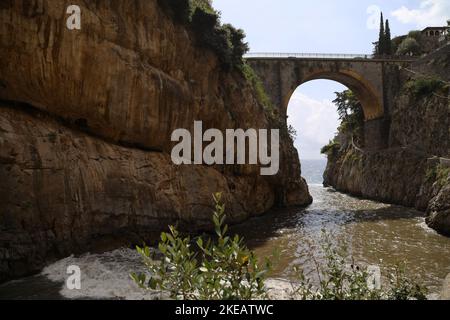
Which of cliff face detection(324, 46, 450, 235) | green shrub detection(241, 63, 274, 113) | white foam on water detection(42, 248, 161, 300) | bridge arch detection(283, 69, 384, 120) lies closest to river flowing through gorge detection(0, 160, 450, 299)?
white foam on water detection(42, 248, 161, 300)

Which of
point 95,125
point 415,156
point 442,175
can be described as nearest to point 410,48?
point 415,156

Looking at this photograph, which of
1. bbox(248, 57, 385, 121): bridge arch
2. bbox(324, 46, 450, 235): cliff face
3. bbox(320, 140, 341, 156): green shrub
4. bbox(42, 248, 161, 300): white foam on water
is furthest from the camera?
bbox(320, 140, 341, 156): green shrub

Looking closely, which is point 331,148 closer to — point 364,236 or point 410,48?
point 410,48

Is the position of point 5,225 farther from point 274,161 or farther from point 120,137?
point 274,161

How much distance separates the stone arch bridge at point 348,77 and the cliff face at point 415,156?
44.4 inches

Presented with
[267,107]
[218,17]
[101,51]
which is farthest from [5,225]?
[267,107]

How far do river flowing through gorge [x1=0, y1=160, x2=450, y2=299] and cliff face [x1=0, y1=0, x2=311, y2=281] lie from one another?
1.06m

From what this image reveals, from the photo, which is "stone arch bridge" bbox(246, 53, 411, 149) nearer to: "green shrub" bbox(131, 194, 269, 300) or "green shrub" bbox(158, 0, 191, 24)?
"green shrub" bbox(158, 0, 191, 24)

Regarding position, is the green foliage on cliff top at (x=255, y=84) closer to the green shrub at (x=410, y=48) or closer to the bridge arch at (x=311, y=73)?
Answer: the bridge arch at (x=311, y=73)

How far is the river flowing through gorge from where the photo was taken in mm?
9508

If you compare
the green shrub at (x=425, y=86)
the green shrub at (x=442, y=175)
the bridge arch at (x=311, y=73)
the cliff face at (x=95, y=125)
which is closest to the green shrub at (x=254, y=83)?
the cliff face at (x=95, y=125)

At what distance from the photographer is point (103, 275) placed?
35.2ft

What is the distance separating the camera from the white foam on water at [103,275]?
30.2 ft

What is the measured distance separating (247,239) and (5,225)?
1077 centimetres
